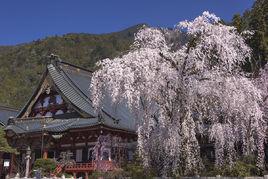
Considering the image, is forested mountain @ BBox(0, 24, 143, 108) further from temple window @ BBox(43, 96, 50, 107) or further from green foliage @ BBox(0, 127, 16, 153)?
green foliage @ BBox(0, 127, 16, 153)

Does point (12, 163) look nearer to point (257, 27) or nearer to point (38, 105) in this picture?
point (38, 105)

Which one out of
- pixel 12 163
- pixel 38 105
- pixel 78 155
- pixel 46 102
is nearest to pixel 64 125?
pixel 78 155

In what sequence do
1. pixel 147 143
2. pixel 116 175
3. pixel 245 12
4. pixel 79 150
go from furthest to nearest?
pixel 79 150 → pixel 245 12 → pixel 116 175 → pixel 147 143

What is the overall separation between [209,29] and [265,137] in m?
5.25

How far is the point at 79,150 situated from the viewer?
90.6ft

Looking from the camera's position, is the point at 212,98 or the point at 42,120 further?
the point at 42,120

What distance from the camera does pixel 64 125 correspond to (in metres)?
26.5

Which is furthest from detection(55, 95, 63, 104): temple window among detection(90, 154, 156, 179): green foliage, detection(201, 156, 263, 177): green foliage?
detection(201, 156, 263, 177): green foliage

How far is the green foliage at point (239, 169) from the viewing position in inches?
596

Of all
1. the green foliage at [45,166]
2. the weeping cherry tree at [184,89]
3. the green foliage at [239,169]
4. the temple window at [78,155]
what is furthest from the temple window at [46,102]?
the green foliage at [239,169]

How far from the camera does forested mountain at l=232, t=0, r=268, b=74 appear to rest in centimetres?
2081

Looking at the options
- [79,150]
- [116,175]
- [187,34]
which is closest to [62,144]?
[79,150]

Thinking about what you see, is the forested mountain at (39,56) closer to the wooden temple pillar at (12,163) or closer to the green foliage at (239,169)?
the wooden temple pillar at (12,163)

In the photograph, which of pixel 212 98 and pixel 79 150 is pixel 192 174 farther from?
pixel 79 150
